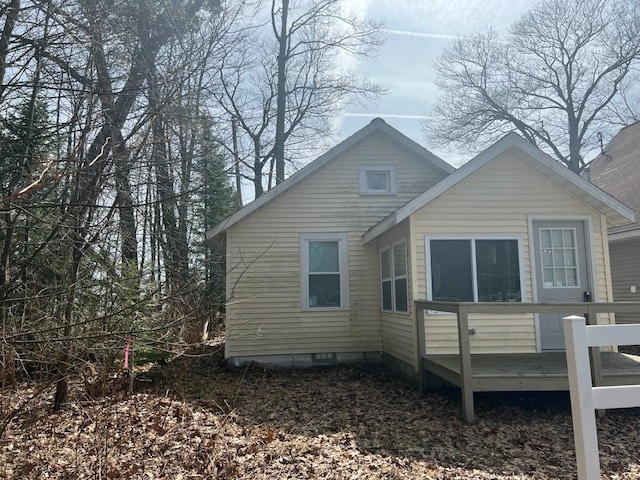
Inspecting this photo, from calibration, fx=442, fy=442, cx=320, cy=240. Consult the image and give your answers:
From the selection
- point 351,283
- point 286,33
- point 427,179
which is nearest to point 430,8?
point 427,179

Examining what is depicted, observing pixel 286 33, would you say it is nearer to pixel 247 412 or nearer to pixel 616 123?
pixel 616 123

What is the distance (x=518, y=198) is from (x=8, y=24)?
285 inches

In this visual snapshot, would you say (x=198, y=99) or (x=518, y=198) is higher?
(x=198, y=99)

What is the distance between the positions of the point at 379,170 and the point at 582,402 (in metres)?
8.29

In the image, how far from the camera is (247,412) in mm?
6254

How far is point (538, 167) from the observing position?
7.39 meters

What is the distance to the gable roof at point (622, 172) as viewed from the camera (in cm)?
1142

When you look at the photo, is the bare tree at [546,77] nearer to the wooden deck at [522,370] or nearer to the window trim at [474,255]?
the window trim at [474,255]

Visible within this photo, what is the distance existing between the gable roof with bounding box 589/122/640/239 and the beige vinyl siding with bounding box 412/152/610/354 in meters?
4.68

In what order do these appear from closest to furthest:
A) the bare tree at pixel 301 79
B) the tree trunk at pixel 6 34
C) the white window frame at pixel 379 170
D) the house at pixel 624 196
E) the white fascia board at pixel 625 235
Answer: the tree trunk at pixel 6 34 < the white window frame at pixel 379 170 < the white fascia board at pixel 625 235 < the house at pixel 624 196 < the bare tree at pixel 301 79

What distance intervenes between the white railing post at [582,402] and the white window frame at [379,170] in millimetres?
7878

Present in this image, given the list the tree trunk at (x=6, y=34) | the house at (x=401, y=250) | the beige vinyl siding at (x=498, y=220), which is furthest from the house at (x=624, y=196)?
the tree trunk at (x=6, y=34)

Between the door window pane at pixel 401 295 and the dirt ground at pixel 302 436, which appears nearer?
the dirt ground at pixel 302 436

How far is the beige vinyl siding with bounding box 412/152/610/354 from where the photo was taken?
7168 millimetres
